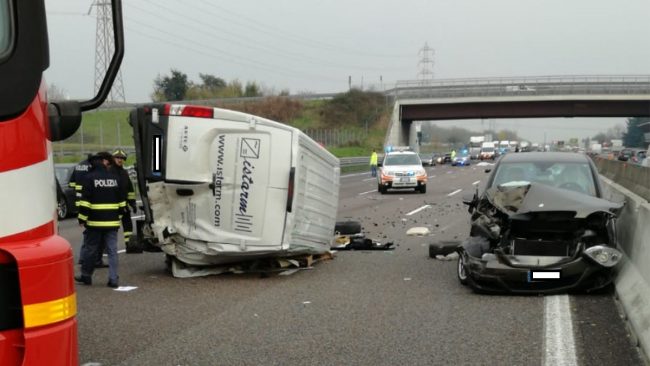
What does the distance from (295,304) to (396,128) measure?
221 feet

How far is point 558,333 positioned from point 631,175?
16160 mm

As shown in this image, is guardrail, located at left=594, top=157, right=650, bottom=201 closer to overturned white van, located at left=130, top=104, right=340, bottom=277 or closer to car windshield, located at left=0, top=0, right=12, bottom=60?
overturned white van, located at left=130, top=104, right=340, bottom=277

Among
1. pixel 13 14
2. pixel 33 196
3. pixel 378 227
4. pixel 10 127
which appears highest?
pixel 13 14

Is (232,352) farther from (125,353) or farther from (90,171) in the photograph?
(90,171)

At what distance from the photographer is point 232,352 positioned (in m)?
5.52

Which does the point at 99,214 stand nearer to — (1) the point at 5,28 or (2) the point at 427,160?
Answer: (1) the point at 5,28

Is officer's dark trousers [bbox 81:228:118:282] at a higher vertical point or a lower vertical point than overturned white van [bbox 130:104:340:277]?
lower

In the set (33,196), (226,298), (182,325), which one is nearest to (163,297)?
(226,298)

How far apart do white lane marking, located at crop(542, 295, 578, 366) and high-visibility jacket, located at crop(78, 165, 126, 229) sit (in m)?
5.30

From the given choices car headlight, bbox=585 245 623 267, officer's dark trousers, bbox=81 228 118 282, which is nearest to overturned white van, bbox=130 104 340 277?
officer's dark trousers, bbox=81 228 118 282

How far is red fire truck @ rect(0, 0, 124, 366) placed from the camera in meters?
2.68

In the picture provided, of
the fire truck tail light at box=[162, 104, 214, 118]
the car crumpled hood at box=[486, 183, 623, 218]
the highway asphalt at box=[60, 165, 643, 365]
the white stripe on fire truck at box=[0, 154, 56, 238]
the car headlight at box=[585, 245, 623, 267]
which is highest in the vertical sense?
the fire truck tail light at box=[162, 104, 214, 118]

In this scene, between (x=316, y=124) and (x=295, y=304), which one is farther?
(x=316, y=124)

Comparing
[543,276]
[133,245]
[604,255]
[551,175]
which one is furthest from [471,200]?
[133,245]
